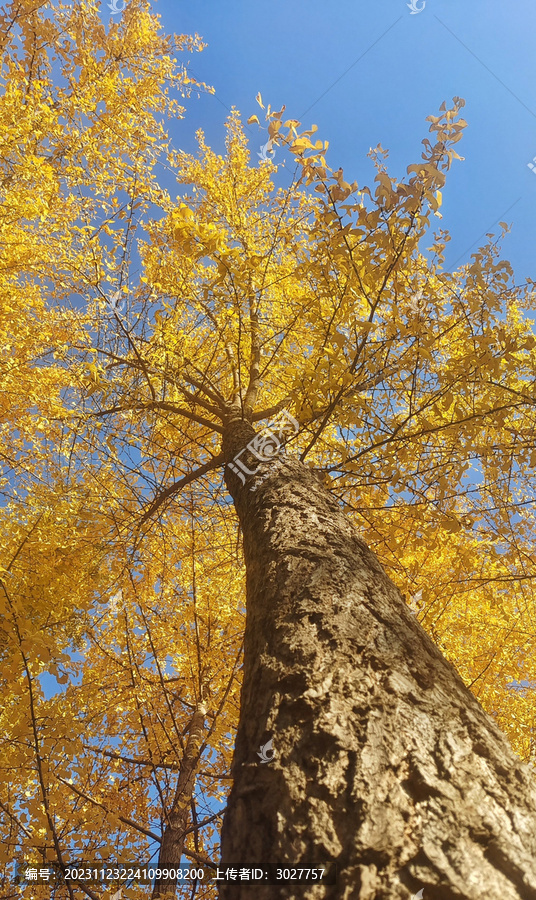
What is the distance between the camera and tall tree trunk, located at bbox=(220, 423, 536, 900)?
2.31 feet

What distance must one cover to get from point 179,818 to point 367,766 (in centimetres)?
338

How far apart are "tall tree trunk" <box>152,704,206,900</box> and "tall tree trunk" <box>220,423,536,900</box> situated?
8.84ft

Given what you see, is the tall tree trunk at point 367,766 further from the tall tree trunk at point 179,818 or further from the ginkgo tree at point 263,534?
the tall tree trunk at point 179,818

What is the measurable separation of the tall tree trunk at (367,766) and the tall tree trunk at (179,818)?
106 inches

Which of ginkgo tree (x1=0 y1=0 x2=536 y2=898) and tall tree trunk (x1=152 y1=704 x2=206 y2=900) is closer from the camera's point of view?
ginkgo tree (x1=0 y1=0 x2=536 y2=898)

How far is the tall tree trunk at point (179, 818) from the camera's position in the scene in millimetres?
3150

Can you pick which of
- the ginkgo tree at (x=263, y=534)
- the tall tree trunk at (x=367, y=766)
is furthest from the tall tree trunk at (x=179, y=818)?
the tall tree trunk at (x=367, y=766)

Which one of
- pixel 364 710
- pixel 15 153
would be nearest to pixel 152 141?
pixel 15 153

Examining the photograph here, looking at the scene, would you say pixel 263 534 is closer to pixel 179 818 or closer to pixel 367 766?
pixel 367 766

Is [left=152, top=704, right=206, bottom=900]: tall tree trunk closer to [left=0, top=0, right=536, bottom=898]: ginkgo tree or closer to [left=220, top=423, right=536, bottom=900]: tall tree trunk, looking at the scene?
[left=0, top=0, right=536, bottom=898]: ginkgo tree

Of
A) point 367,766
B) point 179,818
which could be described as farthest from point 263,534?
point 179,818

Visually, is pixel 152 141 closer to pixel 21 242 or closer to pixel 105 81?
pixel 105 81

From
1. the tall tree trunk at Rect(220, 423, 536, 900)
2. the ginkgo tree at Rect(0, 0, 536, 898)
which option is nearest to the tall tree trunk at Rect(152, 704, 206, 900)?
the ginkgo tree at Rect(0, 0, 536, 898)

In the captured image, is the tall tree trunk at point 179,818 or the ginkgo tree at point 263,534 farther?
the tall tree trunk at point 179,818
